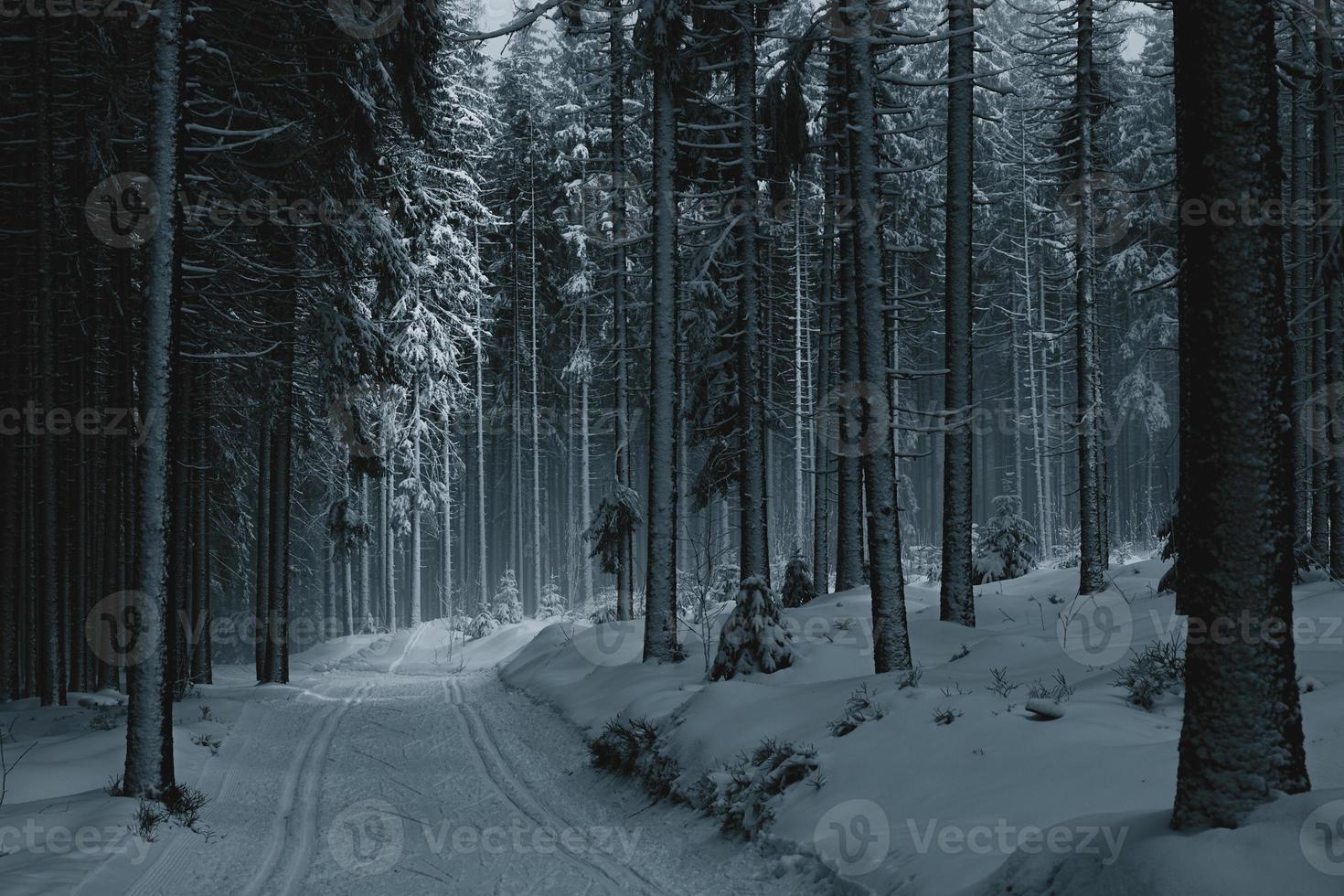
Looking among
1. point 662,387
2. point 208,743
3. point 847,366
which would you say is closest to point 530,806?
point 208,743

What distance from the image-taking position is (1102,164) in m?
20.4

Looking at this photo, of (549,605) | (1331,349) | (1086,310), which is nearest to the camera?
(1331,349)

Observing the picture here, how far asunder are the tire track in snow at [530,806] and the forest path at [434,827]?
0.08 ft

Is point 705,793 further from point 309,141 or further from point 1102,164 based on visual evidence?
point 1102,164

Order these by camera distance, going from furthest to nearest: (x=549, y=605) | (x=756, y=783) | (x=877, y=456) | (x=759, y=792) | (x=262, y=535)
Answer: (x=549, y=605), (x=262, y=535), (x=877, y=456), (x=756, y=783), (x=759, y=792)

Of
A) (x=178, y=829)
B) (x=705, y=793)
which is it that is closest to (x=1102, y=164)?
(x=705, y=793)

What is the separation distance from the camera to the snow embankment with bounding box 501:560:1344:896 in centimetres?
397

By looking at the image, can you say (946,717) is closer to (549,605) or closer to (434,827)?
(434,827)

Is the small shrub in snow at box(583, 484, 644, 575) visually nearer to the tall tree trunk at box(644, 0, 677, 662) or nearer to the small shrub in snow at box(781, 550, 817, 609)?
the small shrub in snow at box(781, 550, 817, 609)

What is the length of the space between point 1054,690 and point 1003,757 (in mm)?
1746

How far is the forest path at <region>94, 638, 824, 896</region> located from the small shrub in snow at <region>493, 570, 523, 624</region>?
59.8ft

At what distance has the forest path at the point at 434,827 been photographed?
6.58 m

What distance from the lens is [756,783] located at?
24.6 ft

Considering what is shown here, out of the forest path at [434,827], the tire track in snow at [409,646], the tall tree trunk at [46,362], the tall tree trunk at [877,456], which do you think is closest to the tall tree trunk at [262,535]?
the tire track in snow at [409,646]
